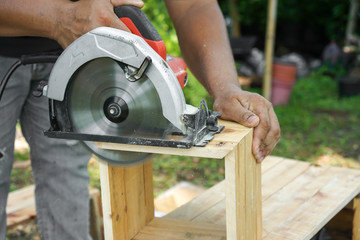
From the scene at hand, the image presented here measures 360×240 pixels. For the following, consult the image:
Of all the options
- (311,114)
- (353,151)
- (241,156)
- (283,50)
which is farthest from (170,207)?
A: (283,50)

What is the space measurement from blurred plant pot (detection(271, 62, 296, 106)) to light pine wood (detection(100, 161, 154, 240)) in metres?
4.41

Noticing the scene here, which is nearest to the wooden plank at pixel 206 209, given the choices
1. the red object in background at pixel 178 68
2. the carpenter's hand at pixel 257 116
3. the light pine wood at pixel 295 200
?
the light pine wood at pixel 295 200

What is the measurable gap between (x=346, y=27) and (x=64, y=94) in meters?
8.57

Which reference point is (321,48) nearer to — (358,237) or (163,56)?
(358,237)

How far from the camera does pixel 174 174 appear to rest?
13.3 ft

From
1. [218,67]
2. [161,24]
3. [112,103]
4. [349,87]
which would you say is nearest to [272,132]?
[218,67]

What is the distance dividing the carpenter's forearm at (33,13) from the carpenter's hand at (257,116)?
70cm

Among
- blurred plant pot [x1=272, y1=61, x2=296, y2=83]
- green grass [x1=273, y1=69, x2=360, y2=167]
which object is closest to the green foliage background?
green grass [x1=273, y1=69, x2=360, y2=167]

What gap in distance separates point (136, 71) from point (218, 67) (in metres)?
0.55

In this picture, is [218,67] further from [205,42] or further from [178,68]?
[178,68]

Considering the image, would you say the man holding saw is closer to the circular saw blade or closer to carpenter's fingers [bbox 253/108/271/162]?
carpenter's fingers [bbox 253/108/271/162]

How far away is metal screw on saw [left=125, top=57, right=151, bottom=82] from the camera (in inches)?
53.4

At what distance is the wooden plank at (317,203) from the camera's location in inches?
72.6

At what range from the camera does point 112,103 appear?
1.45m
